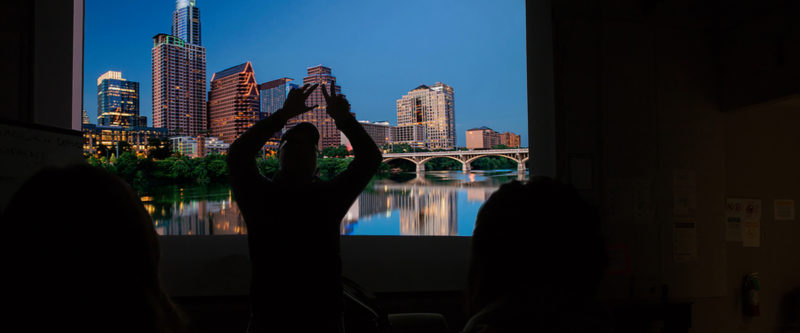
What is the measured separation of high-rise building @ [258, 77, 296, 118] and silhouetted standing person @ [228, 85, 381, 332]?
2607mm

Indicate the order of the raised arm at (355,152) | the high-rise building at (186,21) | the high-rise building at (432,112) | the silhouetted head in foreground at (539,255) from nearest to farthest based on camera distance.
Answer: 1. the silhouetted head in foreground at (539,255)
2. the raised arm at (355,152)
3. the high-rise building at (186,21)
4. the high-rise building at (432,112)

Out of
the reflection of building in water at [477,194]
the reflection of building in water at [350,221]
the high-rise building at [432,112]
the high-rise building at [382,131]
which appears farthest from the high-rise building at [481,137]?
the reflection of building in water at [350,221]

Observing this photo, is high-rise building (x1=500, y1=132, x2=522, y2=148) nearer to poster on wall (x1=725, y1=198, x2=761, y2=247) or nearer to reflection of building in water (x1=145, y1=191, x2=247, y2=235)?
poster on wall (x1=725, y1=198, x2=761, y2=247)

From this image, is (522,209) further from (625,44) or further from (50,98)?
(50,98)

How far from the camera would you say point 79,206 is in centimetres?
46

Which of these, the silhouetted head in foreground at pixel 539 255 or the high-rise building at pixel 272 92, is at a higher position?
the high-rise building at pixel 272 92

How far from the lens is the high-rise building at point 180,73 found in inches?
134

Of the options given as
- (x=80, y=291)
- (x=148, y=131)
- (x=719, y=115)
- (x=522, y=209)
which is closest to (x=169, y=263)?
(x=148, y=131)

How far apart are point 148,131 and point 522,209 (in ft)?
13.6

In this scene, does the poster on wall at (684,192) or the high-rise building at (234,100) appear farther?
the high-rise building at (234,100)

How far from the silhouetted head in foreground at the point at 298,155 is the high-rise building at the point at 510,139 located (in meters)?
3.25

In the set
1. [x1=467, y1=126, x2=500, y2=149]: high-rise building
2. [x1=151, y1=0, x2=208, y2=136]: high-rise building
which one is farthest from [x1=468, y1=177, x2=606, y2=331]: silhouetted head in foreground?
[x1=151, y1=0, x2=208, y2=136]: high-rise building

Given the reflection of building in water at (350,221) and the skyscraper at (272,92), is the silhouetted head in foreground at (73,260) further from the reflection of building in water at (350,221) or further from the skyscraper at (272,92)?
the skyscraper at (272,92)

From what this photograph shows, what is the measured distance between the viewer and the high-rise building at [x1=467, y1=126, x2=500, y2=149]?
13.9 ft
